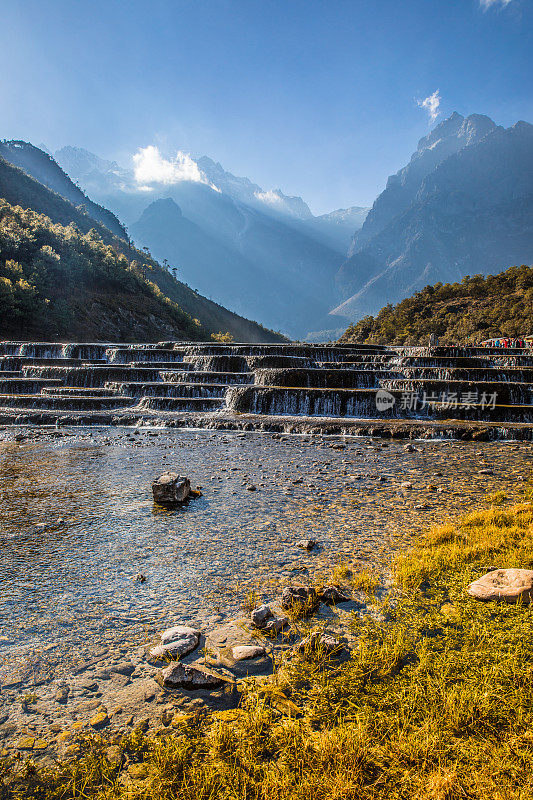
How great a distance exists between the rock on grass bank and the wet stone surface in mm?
263

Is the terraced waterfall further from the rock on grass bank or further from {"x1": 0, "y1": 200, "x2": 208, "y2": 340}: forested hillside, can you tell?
{"x1": 0, "y1": 200, "x2": 208, "y2": 340}: forested hillside

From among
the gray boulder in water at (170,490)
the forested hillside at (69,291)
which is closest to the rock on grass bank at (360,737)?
the gray boulder in water at (170,490)

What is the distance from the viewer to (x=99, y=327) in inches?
2687

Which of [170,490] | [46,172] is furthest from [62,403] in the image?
[46,172]

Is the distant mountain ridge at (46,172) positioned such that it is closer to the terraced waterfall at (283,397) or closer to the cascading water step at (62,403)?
the terraced waterfall at (283,397)

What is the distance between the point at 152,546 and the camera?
5508mm

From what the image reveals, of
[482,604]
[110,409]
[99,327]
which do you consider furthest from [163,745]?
[99,327]

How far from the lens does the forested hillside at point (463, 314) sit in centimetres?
6138

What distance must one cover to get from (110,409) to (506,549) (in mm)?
18615

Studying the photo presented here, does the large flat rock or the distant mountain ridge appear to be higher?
the distant mountain ridge

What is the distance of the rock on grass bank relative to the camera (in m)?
2.05

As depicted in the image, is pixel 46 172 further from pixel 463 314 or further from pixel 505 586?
pixel 505 586

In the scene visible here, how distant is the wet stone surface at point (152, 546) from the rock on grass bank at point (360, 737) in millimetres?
263

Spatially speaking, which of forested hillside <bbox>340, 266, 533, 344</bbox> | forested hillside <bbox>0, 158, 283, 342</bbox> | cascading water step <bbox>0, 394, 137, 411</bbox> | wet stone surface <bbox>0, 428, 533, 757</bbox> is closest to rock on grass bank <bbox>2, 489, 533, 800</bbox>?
wet stone surface <bbox>0, 428, 533, 757</bbox>
